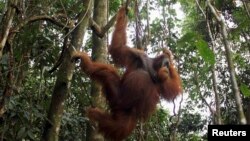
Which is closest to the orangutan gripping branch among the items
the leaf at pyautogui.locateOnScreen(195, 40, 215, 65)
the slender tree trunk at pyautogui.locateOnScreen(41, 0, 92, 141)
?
the slender tree trunk at pyautogui.locateOnScreen(41, 0, 92, 141)

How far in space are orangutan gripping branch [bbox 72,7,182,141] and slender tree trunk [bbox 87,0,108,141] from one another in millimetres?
138

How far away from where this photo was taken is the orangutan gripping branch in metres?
2.96

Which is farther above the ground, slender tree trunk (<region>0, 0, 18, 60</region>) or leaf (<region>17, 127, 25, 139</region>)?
slender tree trunk (<region>0, 0, 18, 60</region>)

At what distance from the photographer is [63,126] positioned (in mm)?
3762

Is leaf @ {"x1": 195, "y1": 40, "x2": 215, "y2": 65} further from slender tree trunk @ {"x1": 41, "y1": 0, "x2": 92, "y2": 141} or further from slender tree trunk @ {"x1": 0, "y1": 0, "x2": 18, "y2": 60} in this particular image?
slender tree trunk @ {"x1": 0, "y1": 0, "x2": 18, "y2": 60}

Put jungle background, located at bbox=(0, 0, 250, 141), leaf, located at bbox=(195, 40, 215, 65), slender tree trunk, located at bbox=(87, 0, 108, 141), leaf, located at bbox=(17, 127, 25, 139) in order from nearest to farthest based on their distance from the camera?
leaf, located at bbox=(195, 40, 215, 65), jungle background, located at bbox=(0, 0, 250, 141), leaf, located at bbox=(17, 127, 25, 139), slender tree trunk, located at bbox=(87, 0, 108, 141)

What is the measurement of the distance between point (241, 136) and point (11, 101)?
6.23 feet

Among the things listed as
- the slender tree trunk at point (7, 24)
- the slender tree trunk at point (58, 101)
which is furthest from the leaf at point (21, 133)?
the slender tree trunk at point (7, 24)

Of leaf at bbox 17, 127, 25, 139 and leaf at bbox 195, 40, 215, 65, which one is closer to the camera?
leaf at bbox 195, 40, 215, 65

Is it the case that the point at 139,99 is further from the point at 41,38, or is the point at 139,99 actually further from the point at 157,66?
the point at 41,38

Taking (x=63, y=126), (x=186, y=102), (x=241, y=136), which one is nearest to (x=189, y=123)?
(x=186, y=102)

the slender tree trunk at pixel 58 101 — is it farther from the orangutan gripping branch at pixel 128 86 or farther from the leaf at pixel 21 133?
the leaf at pixel 21 133

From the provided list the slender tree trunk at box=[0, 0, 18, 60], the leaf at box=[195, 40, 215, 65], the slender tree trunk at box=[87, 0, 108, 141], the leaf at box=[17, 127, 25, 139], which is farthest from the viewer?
the slender tree trunk at box=[87, 0, 108, 141]

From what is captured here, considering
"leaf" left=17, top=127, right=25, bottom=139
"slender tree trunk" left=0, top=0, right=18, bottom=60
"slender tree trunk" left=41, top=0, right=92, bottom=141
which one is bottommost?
"leaf" left=17, top=127, right=25, bottom=139
